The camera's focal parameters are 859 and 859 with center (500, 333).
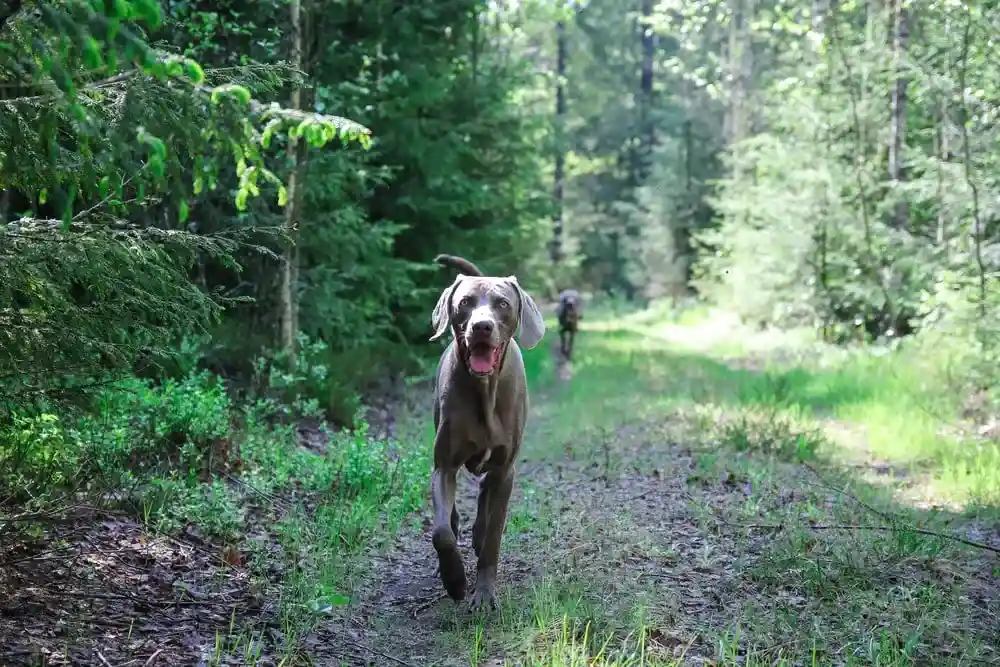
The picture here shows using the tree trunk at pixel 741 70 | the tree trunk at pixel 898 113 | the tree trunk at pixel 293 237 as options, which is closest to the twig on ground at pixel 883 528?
the tree trunk at pixel 293 237

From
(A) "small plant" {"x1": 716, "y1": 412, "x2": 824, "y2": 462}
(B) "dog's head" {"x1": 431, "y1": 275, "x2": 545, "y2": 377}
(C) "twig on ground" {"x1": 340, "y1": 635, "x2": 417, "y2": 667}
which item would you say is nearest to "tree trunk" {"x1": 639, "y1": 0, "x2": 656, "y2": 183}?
(A) "small plant" {"x1": 716, "y1": 412, "x2": 824, "y2": 462}

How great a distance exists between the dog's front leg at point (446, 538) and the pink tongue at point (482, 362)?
2.07 ft

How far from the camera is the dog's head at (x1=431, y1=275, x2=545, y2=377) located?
442 cm

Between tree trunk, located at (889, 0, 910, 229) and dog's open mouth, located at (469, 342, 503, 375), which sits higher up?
tree trunk, located at (889, 0, 910, 229)

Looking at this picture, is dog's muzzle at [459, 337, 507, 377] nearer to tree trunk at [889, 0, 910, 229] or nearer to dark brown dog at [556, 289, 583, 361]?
dark brown dog at [556, 289, 583, 361]

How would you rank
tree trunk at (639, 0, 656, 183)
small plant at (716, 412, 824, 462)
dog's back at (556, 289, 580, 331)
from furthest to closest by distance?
tree trunk at (639, 0, 656, 183) < dog's back at (556, 289, 580, 331) < small plant at (716, 412, 824, 462)

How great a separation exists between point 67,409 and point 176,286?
2.22 feet

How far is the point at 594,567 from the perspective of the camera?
500cm

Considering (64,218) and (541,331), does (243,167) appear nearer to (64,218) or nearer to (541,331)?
(64,218)

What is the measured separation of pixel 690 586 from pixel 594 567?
566 millimetres

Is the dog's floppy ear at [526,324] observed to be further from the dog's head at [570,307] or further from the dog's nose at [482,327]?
the dog's head at [570,307]

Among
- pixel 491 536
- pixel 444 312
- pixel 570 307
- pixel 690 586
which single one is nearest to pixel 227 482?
pixel 444 312

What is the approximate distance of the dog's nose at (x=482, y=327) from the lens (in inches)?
172

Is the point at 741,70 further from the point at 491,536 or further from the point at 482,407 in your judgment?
the point at 491,536
